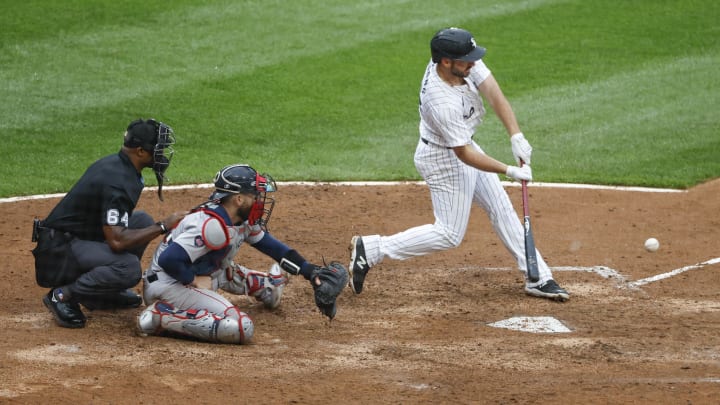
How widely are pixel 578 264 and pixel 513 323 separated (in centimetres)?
150

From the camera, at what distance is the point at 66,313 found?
6.65 metres

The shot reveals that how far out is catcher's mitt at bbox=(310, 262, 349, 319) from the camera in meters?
6.64

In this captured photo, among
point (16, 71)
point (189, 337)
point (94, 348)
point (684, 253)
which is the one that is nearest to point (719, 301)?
point (684, 253)

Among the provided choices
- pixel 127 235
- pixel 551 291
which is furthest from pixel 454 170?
pixel 127 235

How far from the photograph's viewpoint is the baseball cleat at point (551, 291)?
7375 millimetres

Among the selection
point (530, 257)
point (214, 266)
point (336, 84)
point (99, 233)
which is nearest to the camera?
point (214, 266)

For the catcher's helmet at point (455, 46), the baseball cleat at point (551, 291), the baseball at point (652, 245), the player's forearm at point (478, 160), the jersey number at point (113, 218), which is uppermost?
the catcher's helmet at point (455, 46)

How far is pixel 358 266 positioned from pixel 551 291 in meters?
1.31

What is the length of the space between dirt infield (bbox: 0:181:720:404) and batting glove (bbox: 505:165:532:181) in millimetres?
844

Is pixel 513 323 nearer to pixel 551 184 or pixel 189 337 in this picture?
pixel 189 337

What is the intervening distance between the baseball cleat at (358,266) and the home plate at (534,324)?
3.28ft

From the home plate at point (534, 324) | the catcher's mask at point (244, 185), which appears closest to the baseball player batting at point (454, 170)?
the home plate at point (534, 324)

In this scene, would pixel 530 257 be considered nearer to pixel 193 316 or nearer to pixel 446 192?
pixel 446 192

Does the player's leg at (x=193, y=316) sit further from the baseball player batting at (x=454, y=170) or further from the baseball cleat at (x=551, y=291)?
the baseball cleat at (x=551, y=291)
